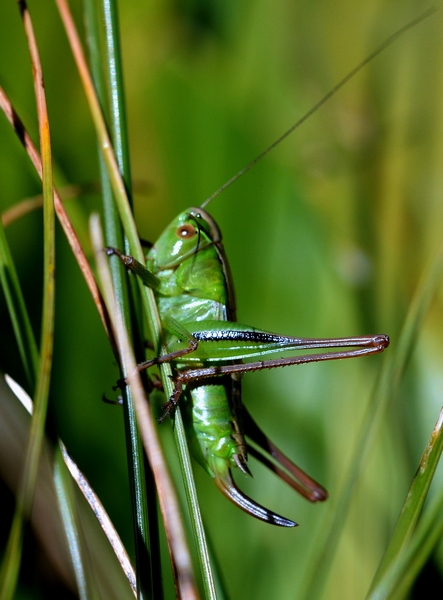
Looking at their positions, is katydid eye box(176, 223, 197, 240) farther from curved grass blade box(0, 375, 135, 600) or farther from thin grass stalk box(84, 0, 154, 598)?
curved grass blade box(0, 375, 135, 600)

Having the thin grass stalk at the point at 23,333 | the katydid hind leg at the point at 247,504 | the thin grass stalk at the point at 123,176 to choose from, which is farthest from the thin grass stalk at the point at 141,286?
the katydid hind leg at the point at 247,504

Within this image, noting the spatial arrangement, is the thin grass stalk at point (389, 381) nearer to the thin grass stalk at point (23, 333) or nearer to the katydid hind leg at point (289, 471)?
the katydid hind leg at point (289, 471)

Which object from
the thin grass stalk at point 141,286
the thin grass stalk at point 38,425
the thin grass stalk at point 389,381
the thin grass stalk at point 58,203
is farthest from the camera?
the thin grass stalk at point 389,381

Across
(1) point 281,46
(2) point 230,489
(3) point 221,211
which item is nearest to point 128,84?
(3) point 221,211

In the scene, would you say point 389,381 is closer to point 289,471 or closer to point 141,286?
point 289,471

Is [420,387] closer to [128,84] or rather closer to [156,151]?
[156,151]

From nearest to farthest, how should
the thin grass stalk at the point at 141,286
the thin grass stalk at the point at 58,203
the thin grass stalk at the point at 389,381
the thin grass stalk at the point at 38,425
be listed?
the thin grass stalk at the point at 38,425
the thin grass stalk at the point at 141,286
the thin grass stalk at the point at 58,203
the thin grass stalk at the point at 389,381

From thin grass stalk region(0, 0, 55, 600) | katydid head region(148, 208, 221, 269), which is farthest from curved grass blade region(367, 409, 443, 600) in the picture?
katydid head region(148, 208, 221, 269)
